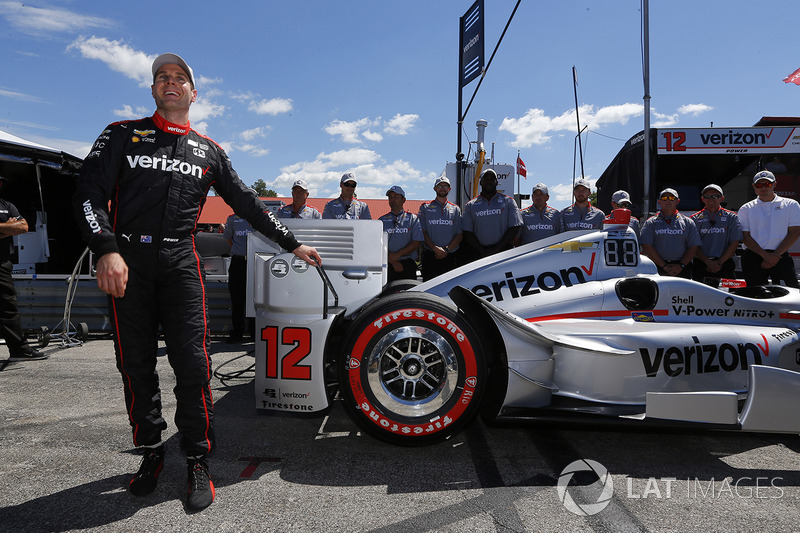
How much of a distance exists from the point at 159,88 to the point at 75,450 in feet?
6.36

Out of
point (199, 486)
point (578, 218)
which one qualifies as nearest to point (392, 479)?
point (199, 486)

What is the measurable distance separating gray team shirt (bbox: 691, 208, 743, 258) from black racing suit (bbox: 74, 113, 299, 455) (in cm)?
552

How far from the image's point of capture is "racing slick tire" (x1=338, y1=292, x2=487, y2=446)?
2.58 meters

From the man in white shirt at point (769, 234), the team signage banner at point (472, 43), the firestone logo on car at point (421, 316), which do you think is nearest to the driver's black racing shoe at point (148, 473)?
the firestone logo on car at point (421, 316)

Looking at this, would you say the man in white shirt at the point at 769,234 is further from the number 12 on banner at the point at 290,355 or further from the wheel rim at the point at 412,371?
the number 12 on banner at the point at 290,355

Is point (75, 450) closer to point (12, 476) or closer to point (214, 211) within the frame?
point (12, 476)

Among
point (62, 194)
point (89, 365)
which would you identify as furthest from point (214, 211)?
point (89, 365)

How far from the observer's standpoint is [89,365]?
480 centimetres

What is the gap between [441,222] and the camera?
19.2 feet

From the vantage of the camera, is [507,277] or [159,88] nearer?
[159,88]

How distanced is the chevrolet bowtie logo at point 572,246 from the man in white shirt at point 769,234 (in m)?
3.36

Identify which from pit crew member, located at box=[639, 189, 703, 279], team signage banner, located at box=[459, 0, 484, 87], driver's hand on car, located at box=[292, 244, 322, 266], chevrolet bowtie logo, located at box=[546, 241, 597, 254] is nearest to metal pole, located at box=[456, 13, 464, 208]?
team signage banner, located at box=[459, 0, 484, 87]

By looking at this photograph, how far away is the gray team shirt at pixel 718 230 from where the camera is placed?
5719 millimetres

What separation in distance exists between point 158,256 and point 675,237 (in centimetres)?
521
